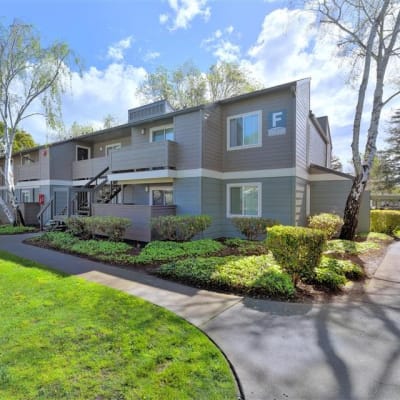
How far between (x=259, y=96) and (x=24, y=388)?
1121cm

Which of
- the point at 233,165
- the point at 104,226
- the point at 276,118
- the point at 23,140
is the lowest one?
the point at 104,226

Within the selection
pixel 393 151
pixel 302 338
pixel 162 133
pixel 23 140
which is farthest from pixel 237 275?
pixel 23 140

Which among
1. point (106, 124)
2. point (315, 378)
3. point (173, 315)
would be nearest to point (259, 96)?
point (173, 315)

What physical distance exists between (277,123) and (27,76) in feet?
48.9

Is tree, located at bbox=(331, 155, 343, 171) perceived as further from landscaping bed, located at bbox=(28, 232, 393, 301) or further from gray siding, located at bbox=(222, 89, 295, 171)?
landscaping bed, located at bbox=(28, 232, 393, 301)

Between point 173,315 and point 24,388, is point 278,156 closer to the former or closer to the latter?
point 173,315

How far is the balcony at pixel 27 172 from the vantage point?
17594 millimetres

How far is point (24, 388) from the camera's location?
235 cm

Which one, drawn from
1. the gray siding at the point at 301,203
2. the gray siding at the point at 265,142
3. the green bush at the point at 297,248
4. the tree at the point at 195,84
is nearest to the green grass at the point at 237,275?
the green bush at the point at 297,248

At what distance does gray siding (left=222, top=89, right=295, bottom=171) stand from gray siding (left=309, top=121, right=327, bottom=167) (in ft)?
11.7

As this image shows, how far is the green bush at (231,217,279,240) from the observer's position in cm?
943

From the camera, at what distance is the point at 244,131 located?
11.2 metres

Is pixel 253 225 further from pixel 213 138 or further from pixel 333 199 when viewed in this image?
pixel 333 199

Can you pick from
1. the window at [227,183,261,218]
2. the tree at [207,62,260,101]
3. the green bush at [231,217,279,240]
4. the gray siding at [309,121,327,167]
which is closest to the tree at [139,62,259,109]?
the tree at [207,62,260,101]
